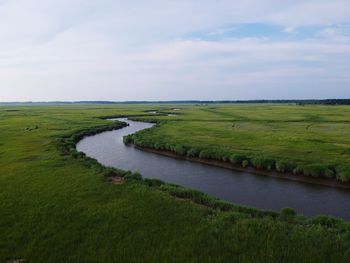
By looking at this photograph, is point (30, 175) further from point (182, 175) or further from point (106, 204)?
point (182, 175)

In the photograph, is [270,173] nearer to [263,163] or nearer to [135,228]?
[263,163]

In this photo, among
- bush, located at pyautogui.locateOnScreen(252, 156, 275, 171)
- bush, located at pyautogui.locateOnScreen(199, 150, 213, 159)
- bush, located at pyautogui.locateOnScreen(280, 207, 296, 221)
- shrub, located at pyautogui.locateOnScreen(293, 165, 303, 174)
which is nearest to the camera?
bush, located at pyautogui.locateOnScreen(280, 207, 296, 221)

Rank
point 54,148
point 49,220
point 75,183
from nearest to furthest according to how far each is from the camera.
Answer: point 49,220 < point 75,183 < point 54,148

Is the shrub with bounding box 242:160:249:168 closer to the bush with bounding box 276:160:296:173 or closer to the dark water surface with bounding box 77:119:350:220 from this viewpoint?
the dark water surface with bounding box 77:119:350:220

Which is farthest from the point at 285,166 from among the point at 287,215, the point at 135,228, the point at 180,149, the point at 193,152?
the point at 135,228

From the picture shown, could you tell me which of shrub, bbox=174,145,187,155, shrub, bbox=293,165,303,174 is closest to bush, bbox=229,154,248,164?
shrub, bbox=293,165,303,174

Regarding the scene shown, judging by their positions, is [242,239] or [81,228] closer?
[242,239]

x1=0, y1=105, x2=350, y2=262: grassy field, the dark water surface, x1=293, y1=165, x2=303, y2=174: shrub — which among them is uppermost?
x1=0, y1=105, x2=350, y2=262: grassy field

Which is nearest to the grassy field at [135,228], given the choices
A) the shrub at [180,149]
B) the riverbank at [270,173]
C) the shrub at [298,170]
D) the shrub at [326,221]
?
the shrub at [326,221]

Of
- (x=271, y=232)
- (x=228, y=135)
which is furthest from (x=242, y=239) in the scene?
(x=228, y=135)
